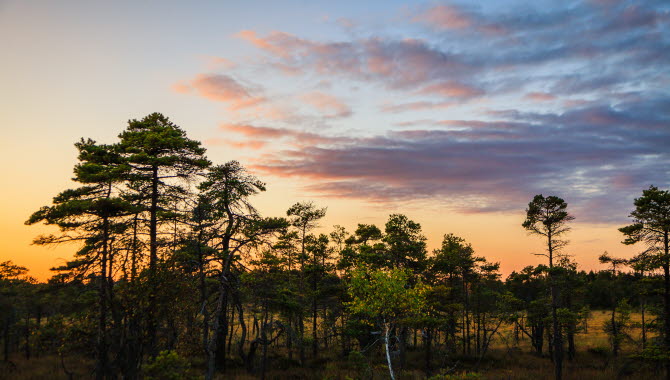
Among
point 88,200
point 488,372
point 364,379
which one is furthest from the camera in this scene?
point 488,372

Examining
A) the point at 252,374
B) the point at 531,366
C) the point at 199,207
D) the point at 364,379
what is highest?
the point at 199,207

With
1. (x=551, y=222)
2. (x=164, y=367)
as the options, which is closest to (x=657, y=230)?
(x=551, y=222)

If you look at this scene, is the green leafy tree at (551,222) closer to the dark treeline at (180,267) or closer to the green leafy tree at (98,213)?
the dark treeline at (180,267)

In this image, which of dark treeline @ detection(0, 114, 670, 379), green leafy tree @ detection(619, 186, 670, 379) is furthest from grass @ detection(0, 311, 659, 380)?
green leafy tree @ detection(619, 186, 670, 379)

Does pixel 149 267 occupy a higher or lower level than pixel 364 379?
higher

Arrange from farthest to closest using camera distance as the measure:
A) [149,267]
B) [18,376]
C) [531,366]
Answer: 1. [531,366]
2. [18,376]
3. [149,267]

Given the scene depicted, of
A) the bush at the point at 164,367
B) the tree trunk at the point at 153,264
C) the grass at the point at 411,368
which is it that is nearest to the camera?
the bush at the point at 164,367

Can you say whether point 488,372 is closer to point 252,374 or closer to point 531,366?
point 531,366

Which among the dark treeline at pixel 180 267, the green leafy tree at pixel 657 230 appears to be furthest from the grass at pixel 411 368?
the green leafy tree at pixel 657 230

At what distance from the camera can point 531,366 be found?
1817 inches

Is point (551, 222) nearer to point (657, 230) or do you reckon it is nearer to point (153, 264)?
point (657, 230)

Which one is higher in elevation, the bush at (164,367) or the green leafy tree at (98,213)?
the green leafy tree at (98,213)

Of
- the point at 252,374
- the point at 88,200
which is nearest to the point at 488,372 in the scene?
the point at 252,374

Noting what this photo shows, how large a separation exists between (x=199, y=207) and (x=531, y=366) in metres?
41.3
